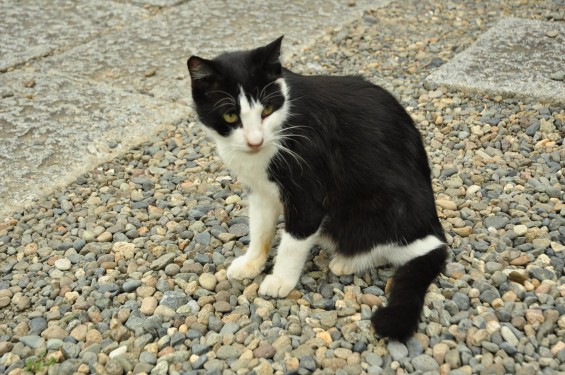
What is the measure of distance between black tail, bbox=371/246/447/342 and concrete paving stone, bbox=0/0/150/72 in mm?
3602

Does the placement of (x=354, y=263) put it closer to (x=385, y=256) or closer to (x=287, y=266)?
(x=385, y=256)

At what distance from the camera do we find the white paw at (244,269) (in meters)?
2.81

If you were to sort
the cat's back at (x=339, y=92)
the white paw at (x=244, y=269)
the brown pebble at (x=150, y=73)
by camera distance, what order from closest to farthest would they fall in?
the cat's back at (x=339, y=92) → the white paw at (x=244, y=269) → the brown pebble at (x=150, y=73)

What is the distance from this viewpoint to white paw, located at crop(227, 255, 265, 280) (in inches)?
111

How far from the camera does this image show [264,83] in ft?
7.97

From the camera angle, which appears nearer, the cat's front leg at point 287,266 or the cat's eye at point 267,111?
the cat's eye at point 267,111

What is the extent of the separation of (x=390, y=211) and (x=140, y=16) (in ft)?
12.9

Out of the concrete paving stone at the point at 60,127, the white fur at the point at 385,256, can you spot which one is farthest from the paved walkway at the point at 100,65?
the white fur at the point at 385,256

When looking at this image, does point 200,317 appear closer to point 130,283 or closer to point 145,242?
point 130,283

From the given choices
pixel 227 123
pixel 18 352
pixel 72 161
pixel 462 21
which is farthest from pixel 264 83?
pixel 462 21

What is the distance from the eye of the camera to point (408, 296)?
2.41 meters

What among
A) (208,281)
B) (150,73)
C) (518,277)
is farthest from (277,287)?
(150,73)

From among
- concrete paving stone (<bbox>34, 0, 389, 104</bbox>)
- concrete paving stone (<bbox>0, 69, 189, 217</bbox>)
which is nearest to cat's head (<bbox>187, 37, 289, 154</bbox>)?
concrete paving stone (<bbox>0, 69, 189, 217</bbox>)

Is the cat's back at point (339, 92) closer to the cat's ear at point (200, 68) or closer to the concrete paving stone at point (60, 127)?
the cat's ear at point (200, 68)
